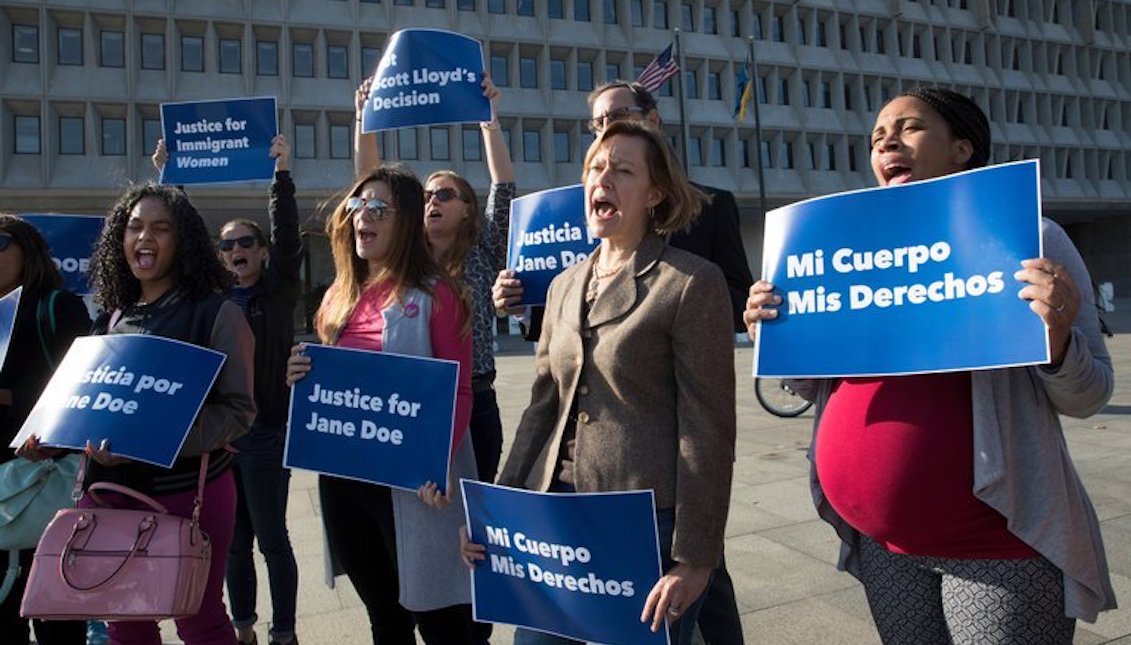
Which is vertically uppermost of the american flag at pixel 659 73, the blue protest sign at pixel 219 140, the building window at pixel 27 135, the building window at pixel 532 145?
the building window at pixel 532 145

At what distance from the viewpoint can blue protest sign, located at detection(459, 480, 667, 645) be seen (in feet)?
6.05

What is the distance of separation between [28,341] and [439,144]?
3174cm

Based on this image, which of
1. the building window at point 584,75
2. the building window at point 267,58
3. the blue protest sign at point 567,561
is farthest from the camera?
the building window at point 584,75

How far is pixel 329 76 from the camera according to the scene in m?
33.1

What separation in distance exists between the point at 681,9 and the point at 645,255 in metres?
40.7

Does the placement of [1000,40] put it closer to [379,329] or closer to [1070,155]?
[1070,155]

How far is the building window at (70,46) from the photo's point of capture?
29.5 metres

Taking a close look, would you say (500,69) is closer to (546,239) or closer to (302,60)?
(302,60)

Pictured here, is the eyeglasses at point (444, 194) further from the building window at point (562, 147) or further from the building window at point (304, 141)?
the building window at point (562, 147)

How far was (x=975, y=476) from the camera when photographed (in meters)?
1.68

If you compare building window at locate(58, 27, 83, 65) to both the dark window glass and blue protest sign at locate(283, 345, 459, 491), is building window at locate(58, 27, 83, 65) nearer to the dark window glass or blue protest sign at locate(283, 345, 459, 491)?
the dark window glass

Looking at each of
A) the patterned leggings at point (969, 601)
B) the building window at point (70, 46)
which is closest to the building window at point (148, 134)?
the building window at point (70, 46)

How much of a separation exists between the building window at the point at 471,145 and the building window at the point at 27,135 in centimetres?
1606

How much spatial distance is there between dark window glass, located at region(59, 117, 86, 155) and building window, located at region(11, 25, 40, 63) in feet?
7.68
